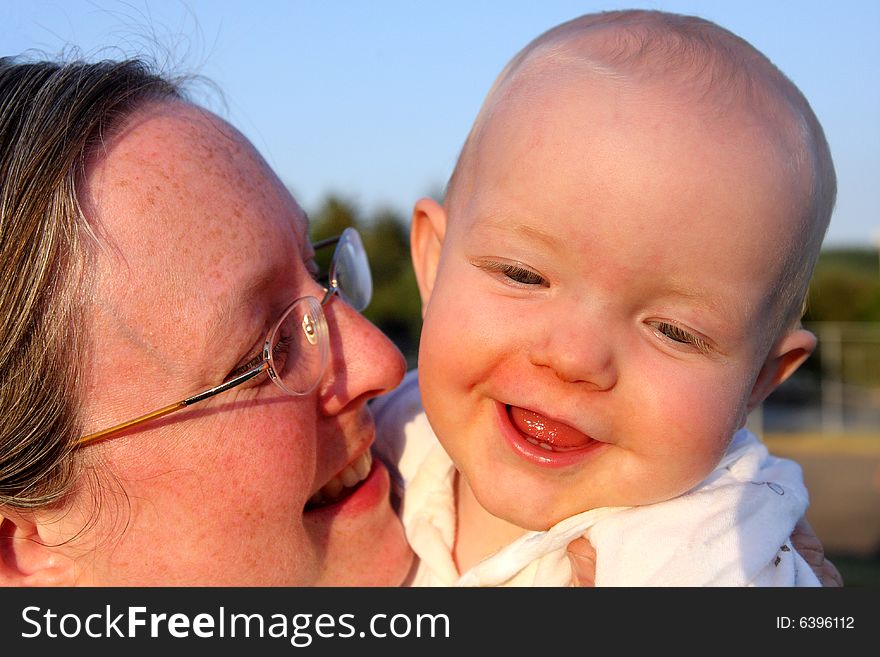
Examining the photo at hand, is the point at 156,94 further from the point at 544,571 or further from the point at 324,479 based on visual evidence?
the point at 544,571

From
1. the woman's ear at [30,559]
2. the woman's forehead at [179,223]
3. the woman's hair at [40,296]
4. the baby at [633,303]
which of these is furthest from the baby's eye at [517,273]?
the woman's ear at [30,559]

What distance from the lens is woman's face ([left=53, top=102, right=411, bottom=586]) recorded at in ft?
6.87

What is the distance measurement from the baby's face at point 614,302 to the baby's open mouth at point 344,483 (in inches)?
23.2

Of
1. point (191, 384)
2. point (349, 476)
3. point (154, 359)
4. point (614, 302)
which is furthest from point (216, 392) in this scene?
point (614, 302)

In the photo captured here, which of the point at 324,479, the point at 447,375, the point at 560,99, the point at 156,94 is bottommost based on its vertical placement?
the point at 324,479

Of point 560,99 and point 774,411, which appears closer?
point 560,99

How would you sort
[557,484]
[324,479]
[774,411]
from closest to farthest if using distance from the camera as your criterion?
[557,484], [324,479], [774,411]

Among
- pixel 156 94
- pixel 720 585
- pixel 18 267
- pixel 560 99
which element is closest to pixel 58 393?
pixel 18 267

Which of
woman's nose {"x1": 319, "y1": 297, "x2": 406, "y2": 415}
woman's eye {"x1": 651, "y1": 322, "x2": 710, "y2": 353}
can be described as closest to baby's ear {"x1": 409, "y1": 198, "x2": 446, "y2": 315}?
woman's nose {"x1": 319, "y1": 297, "x2": 406, "y2": 415}

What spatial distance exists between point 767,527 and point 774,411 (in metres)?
19.1

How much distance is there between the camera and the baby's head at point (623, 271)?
1.87m

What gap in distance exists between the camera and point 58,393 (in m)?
2.08

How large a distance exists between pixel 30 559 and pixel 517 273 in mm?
1423

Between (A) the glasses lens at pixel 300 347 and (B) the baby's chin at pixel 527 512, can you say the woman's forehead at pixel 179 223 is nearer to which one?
(A) the glasses lens at pixel 300 347
